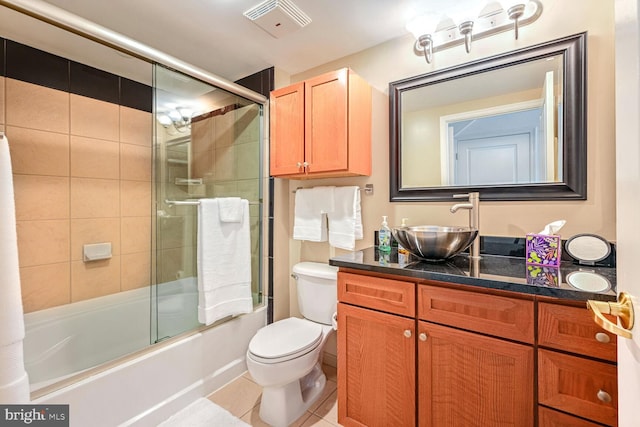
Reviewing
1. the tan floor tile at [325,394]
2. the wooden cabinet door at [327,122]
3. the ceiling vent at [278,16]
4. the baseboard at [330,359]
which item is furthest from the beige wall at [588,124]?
the tan floor tile at [325,394]

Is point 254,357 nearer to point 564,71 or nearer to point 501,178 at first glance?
point 501,178

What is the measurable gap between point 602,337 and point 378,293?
0.70 m

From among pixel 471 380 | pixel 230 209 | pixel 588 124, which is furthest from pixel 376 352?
pixel 588 124

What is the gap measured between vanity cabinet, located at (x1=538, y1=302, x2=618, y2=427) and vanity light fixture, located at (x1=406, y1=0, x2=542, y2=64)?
4.30ft

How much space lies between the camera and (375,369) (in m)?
1.25

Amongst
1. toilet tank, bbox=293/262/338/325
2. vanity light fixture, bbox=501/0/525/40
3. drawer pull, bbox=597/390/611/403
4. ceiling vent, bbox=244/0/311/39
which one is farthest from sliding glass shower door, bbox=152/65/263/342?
drawer pull, bbox=597/390/611/403

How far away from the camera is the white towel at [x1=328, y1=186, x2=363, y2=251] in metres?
1.82

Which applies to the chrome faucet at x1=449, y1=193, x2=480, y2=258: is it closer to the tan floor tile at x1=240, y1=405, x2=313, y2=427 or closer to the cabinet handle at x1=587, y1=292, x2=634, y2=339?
the cabinet handle at x1=587, y1=292, x2=634, y2=339

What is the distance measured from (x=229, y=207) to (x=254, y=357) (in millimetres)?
936

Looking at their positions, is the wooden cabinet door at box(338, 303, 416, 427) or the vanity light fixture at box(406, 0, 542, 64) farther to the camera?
the vanity light fixture at box(406, 0, 542, 64)

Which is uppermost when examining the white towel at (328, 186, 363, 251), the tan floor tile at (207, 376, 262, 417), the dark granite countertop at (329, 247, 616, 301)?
the white towel at (328, 186, 363, 251)

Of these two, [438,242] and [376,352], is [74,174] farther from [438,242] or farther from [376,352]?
[438,242]

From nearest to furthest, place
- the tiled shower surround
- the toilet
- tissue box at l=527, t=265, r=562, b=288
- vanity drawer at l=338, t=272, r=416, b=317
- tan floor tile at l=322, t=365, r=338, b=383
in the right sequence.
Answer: tissue box at l=527, t=265, r=562, b=288, vanity drawer at l=338, t=272, r=416, b=317, the toilet, the tiled shower surround, tan floor tile at l=322, t=365, r=338, b=383

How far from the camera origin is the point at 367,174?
1824 mm
